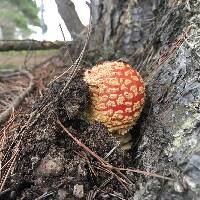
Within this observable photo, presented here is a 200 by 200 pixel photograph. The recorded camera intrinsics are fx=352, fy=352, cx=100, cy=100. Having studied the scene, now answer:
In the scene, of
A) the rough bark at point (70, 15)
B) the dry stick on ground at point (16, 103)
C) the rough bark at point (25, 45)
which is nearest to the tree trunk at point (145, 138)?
the dry stick on ground at point (16, 103)

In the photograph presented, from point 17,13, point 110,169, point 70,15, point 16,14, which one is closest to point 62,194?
point 110,169

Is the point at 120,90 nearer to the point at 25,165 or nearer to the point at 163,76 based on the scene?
the point at 163,76

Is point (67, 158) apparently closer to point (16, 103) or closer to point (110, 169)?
point (110, 169)

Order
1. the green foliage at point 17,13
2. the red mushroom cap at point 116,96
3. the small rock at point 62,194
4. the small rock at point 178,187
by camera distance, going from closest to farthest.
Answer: the small rock at point 178,187, the small rock at point 62,194, the red mushroom cap at point 116,96, the green foliage at point 17,13

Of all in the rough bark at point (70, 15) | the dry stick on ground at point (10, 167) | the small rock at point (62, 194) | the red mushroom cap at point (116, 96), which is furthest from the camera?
the rough bark at point (70, 15)

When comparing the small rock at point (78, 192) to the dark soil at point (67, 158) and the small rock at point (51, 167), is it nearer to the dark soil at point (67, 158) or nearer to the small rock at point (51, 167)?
the dark soil at point (67, 158)

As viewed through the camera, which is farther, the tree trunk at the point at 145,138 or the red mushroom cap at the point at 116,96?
the red mushroom cap at the point at 116,96

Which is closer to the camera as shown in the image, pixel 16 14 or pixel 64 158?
pixel 64 158
